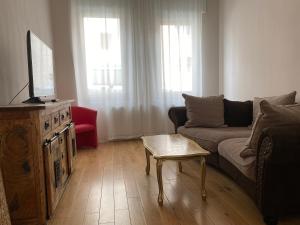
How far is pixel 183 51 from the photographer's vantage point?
15.6ft

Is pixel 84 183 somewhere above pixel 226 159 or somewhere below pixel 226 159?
below

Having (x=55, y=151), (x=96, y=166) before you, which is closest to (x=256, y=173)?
(x=55, y=151)

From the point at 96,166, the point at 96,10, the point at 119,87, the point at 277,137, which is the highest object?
the point at 96,10

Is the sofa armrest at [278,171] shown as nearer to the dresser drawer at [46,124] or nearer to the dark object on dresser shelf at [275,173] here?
the dark object on dresser shelf at [275,173]

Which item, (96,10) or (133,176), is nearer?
(133,176)

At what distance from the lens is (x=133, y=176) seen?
9.06 ft

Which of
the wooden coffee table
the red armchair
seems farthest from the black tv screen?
the red armchair

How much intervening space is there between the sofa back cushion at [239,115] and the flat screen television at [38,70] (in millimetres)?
2248

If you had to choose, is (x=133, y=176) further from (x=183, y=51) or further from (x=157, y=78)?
(x=183, y=51)

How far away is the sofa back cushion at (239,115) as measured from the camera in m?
3.35

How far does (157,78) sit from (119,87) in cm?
72

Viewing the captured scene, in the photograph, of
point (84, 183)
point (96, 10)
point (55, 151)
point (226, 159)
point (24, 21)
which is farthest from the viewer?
point (96, 10)

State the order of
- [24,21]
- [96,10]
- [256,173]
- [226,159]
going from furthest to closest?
[96,10] < [24,21] < [226,159] < [256,173]

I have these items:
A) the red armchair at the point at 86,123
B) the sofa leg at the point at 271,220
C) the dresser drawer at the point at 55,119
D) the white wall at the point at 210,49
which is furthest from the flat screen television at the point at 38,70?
the white wall at the point at 210,49
